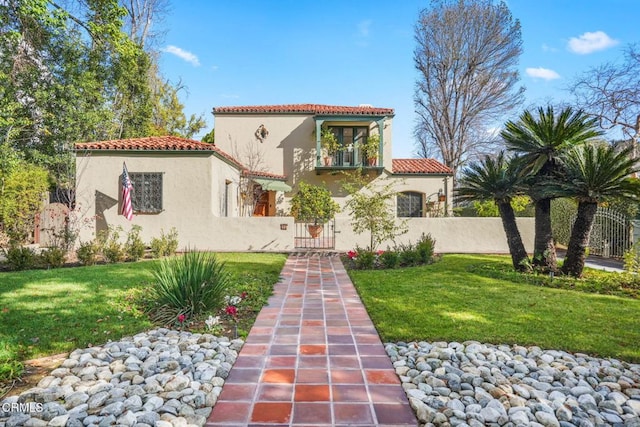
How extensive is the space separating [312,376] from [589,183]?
335 inches

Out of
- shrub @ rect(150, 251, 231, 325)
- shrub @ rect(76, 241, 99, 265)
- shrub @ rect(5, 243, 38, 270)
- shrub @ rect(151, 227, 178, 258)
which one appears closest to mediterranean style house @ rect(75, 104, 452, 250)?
shrub @ rect(151, 227, 178, 258)

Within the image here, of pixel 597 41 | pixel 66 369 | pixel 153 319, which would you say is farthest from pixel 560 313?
pixel 597 41

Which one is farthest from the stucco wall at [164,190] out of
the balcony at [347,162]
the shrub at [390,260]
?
the balcony at [347,162]

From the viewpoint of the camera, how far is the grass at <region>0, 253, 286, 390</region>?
480cm

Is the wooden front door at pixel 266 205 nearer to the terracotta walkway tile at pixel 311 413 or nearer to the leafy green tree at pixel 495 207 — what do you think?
the leafy green tree at pixel 495 207

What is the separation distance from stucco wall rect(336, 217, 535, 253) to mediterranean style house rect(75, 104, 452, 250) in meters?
2.42

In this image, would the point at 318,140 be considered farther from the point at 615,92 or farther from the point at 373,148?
the point at 615,92

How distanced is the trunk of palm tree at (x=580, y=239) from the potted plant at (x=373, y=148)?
13.5 meters

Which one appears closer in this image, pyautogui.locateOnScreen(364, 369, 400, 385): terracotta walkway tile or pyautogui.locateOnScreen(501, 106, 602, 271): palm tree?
pyautogui.locateOnScreen(364, 369, 400, 385): terracotta walkway tile

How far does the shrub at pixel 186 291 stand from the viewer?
19.7 ft

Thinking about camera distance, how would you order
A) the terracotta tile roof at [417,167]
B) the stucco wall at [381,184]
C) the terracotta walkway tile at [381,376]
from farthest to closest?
the terracotta tile roof at [417,167], the stucco wall at [381,184], the terracotta walkway tile at [381,376]

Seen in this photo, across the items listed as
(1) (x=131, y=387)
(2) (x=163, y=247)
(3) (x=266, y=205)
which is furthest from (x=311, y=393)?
(3) (x=266, y=205)

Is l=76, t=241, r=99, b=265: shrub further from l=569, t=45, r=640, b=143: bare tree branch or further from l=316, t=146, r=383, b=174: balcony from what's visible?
l=569, t=45, r=640, b=143: bare tree branch

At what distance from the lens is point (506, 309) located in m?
6.53
